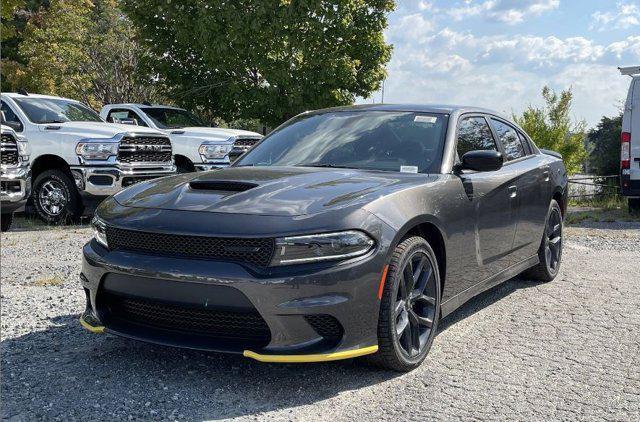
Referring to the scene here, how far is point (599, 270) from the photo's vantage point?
7.15 meters

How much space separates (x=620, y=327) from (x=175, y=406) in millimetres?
3277

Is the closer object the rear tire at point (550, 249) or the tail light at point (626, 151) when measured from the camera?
the rear tire at point (550, 249)

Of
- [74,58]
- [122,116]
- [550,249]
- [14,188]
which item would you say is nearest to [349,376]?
[550,249]

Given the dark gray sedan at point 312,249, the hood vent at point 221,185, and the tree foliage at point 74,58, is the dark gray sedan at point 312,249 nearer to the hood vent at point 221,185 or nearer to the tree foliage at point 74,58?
the hood vent at point 221,185

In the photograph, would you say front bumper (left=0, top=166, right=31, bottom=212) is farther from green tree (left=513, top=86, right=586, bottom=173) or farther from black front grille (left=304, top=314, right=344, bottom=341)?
green tree (left=513, top=86, right=586, bottom=173)

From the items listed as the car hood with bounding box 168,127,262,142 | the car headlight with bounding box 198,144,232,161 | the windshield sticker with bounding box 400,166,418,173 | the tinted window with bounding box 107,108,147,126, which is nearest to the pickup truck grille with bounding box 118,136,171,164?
the car headlight with bounding box 198,144,232,161

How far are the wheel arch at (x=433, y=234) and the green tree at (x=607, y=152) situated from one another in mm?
24180

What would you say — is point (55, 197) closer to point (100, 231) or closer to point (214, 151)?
point (214, 151)

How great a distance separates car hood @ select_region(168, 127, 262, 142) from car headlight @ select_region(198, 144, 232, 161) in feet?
0.37

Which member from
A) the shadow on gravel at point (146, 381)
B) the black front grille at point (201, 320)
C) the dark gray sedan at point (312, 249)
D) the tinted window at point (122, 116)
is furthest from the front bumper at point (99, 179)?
the black front grille at point (201, 320)

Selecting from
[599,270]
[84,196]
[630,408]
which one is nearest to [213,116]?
[84,196]

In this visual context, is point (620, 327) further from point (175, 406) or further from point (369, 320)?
point (175, 406)

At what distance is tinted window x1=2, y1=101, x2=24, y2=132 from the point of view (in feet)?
36.2

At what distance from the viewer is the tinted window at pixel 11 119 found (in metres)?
11.0
